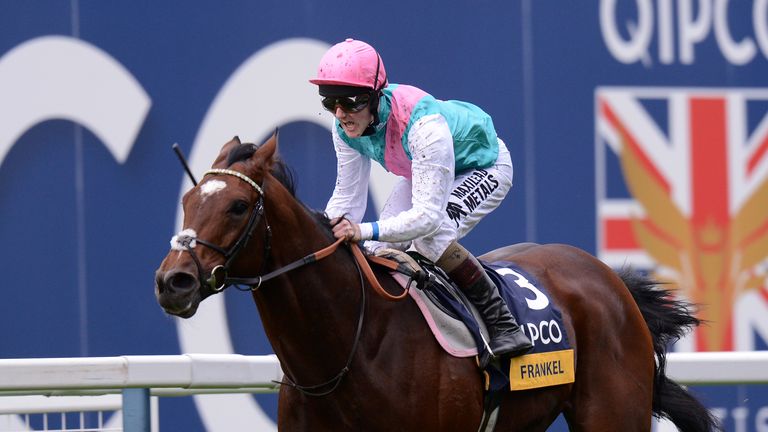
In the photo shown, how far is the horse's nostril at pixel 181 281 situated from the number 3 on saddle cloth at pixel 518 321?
870 millimetres

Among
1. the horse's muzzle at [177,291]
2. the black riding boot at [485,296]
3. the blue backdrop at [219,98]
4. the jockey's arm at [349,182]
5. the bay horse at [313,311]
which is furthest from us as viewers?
the blue backdrop at [219,98]

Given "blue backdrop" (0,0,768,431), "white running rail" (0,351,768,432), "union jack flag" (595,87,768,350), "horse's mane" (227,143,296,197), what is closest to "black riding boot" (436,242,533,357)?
Answer: "horse's mane" (227,143,296,197)

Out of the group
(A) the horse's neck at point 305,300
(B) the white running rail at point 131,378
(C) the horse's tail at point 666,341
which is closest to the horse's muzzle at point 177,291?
(A) the horse's neck at point 305,300

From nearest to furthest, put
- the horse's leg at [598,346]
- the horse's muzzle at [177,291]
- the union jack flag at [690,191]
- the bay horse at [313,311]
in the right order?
the horse's muzzle at [177,291] → the bay horse at [313,311] → the horse's leg at [598,346] → the union jack flag at [690,191]

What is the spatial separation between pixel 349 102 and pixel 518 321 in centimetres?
95

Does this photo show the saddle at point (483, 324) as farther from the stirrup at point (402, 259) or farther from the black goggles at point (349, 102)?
the black goggles at point (349, 102)

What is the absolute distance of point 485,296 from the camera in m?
4.19

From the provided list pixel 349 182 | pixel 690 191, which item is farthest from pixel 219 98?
pixel 690 191

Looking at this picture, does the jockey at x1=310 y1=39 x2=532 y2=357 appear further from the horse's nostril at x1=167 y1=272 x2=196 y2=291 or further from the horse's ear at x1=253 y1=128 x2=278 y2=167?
the horse's nostril at x1=167 y1=272 x2=196 y2=291

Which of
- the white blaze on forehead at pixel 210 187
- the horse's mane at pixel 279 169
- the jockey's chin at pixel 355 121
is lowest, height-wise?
the white blaze on forehead at pixel 210 187

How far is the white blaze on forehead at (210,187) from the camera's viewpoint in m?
3.53

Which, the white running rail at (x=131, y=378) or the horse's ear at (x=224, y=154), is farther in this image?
the white running rail at (x=131, y=378)

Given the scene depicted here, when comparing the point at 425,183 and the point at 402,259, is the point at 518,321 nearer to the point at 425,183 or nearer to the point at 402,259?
the point at 402,259

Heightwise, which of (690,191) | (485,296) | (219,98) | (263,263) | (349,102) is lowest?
(485,296)
